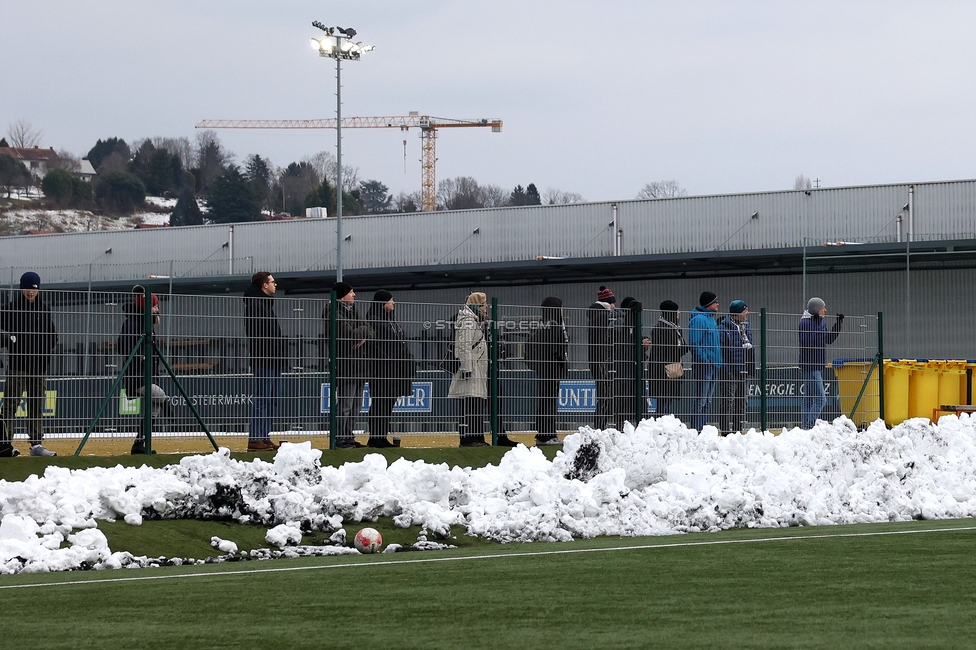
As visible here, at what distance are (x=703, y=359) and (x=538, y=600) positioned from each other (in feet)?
34.2

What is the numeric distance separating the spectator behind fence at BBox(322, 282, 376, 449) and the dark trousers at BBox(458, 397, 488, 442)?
1331mm

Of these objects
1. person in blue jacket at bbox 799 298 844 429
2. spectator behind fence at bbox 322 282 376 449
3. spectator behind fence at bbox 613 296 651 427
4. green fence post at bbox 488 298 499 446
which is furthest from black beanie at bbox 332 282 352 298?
person in blue jacket at bbox 799 298 844 429

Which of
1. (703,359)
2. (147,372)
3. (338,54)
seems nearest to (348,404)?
(147,372)

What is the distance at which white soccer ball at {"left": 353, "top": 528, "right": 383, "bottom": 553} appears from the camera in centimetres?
985

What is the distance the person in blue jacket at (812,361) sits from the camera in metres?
17.8

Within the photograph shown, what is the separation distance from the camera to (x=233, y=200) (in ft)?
446

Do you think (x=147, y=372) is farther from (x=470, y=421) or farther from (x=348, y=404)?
(x=470, y=421)

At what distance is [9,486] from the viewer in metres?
9.44

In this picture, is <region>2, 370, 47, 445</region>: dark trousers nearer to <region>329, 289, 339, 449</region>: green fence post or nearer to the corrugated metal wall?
<region>329, 289, 339, 449</region>: green fence post

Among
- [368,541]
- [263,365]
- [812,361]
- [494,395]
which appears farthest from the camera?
[812,361]

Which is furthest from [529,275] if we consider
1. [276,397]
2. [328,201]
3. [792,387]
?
[328,201]

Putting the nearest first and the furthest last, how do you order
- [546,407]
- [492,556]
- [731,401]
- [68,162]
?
[492,556] < [546,407] < [731,401] < [68,162]

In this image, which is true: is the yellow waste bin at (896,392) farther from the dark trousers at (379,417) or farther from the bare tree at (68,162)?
the bare tree at (68,162)

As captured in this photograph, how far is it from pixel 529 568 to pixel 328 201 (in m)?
127
